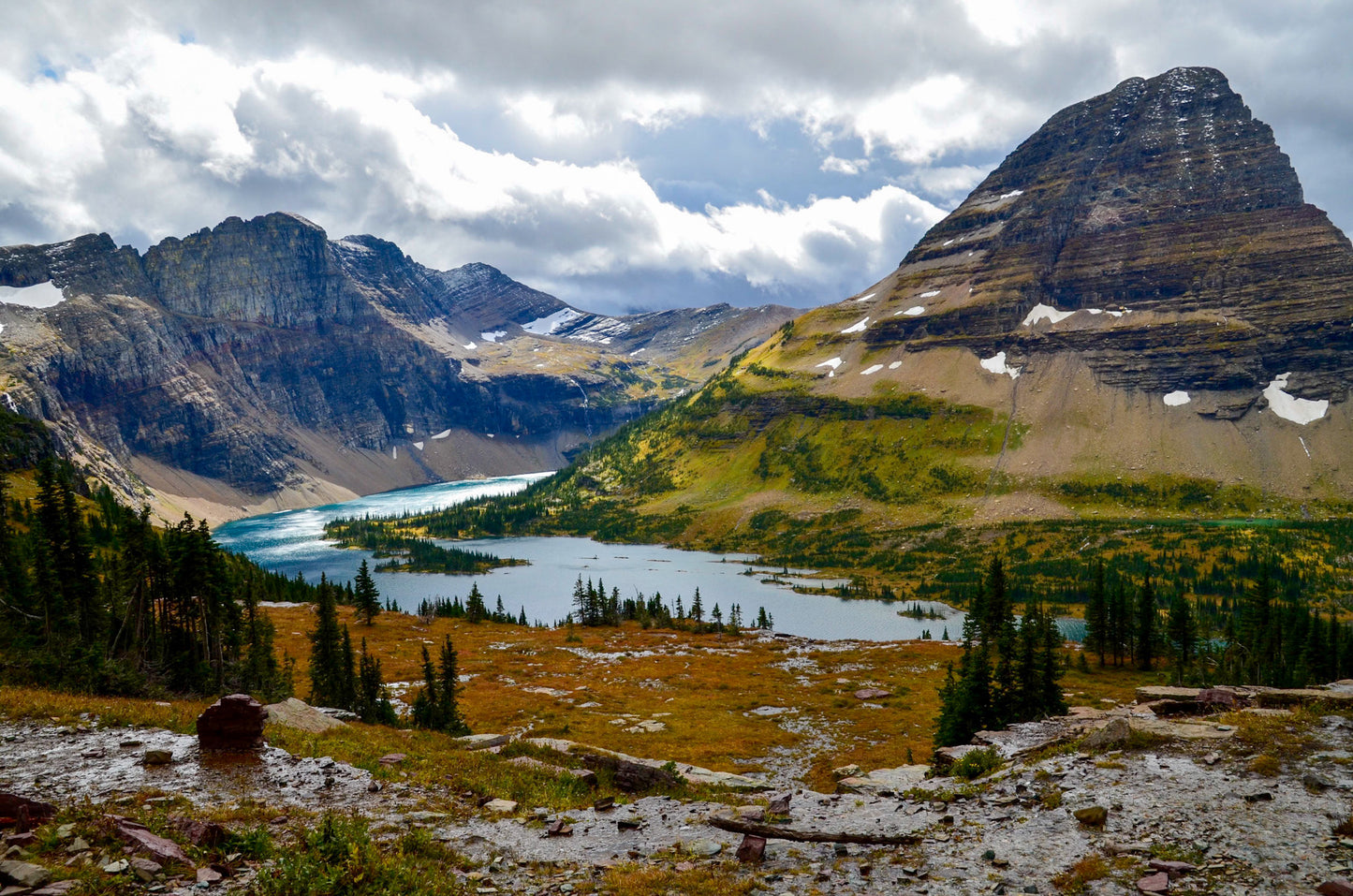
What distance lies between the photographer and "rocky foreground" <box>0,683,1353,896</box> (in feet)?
48.4

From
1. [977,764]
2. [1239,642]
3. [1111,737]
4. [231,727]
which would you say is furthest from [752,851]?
[1239,642]

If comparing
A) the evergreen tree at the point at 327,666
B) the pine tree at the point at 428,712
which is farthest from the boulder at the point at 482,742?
the evergreen tree at the point at 327,666

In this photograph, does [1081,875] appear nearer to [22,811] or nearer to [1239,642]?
[22,811]

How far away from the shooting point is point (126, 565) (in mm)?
57312

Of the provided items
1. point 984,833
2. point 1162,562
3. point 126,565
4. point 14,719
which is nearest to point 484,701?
point 126,565

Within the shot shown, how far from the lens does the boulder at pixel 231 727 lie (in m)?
22.7

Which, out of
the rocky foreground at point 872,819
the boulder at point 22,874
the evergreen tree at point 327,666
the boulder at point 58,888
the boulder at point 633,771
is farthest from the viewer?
the evergreen tree at point 327,666

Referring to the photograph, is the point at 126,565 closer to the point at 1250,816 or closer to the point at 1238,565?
the point at 1250,816

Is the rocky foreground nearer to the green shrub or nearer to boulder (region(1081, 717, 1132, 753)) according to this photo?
boulder (region(1081, 717, 1132, 753))

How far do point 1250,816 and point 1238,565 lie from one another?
226 meters

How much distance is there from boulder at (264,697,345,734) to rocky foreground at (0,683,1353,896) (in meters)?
4.54

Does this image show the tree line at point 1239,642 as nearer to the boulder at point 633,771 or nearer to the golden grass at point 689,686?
the golden grass at point 689,686

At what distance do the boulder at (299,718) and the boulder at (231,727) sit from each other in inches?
153

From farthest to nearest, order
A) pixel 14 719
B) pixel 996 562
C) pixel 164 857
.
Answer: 1. pixel 996 562
2. pixel 14 719
3. pixel 164 857
